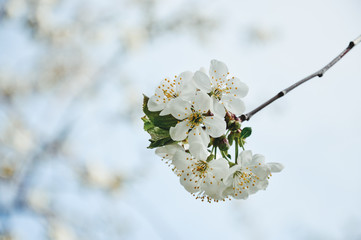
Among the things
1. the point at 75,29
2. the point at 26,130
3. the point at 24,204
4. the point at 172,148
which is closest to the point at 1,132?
the point at 26,130

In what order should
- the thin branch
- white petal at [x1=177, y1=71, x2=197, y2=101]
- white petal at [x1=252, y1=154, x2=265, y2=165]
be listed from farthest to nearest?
1. white petal at [x1=252, y1=154, x2=265, y2=165]
2. white petal at [x1=177, y1=71, x2=197, y2=101]
3. the thin branch

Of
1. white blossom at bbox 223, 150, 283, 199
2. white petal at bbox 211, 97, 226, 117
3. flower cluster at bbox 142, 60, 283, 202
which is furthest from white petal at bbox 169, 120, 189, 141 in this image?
white blossom at bbox 223, 150, 283, 199

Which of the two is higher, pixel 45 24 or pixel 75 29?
pixel 75 29

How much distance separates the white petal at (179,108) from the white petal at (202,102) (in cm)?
3

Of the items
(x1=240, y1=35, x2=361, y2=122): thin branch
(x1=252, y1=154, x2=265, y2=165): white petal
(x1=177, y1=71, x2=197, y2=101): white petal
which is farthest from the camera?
(x1=252, y1=154, x2=265, y2=165): white petal

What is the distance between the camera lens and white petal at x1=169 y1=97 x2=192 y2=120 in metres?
0.87

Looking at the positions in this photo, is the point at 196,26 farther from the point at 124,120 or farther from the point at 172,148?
the point at 172,148

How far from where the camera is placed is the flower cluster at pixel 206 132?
0.88m

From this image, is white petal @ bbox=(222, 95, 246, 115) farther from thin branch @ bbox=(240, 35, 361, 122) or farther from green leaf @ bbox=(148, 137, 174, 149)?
green leaf @ bbox=(148, 137, 174, 149)

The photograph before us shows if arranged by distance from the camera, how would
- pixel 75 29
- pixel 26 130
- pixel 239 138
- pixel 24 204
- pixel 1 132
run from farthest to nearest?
pixel 75 29 < pixel 26 130 < pixel 1 132 < pixel 24 204 < pixel 239 138

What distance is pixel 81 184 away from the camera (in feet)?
16.5

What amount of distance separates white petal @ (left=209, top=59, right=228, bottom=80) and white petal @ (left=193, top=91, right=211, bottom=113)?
14 cm

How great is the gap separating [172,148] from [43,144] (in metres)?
4.69

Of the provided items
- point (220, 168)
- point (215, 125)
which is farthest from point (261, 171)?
point (215, 125)
